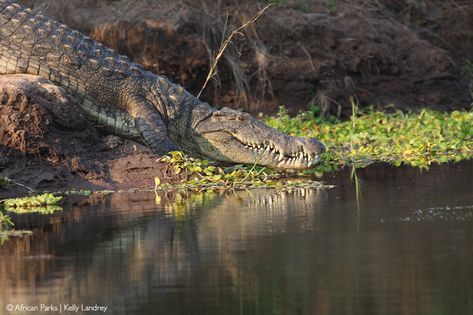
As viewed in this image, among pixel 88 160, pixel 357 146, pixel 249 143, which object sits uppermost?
pixel 357 146

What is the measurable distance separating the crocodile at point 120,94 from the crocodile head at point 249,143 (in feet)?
0.03

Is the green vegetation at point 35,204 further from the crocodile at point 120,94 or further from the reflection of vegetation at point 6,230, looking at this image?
the crocodile at point 120,94

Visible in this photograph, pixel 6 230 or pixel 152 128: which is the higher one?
pixel 152 128

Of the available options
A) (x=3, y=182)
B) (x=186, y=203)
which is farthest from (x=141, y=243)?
(x=3, y=182)

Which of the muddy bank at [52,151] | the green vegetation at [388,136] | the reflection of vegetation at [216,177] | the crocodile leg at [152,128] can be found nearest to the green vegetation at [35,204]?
the muddy bank at [52,151]

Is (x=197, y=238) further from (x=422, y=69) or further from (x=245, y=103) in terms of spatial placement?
(x=422, y=69)

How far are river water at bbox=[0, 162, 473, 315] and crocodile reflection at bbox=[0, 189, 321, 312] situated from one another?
0.01m

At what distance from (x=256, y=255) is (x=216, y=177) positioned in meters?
3.39

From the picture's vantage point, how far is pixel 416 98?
15648mm

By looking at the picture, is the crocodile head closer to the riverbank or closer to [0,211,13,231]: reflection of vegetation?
the riverbank

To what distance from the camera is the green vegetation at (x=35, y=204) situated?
27.0 feet

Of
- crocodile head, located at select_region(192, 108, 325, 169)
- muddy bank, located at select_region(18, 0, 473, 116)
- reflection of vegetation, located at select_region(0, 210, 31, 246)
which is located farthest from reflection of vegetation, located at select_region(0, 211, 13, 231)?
muddy bank, located at select_region(18, 0, 473, 116)

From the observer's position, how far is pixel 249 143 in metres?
10.4

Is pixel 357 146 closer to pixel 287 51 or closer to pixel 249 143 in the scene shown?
pixel 249 143
